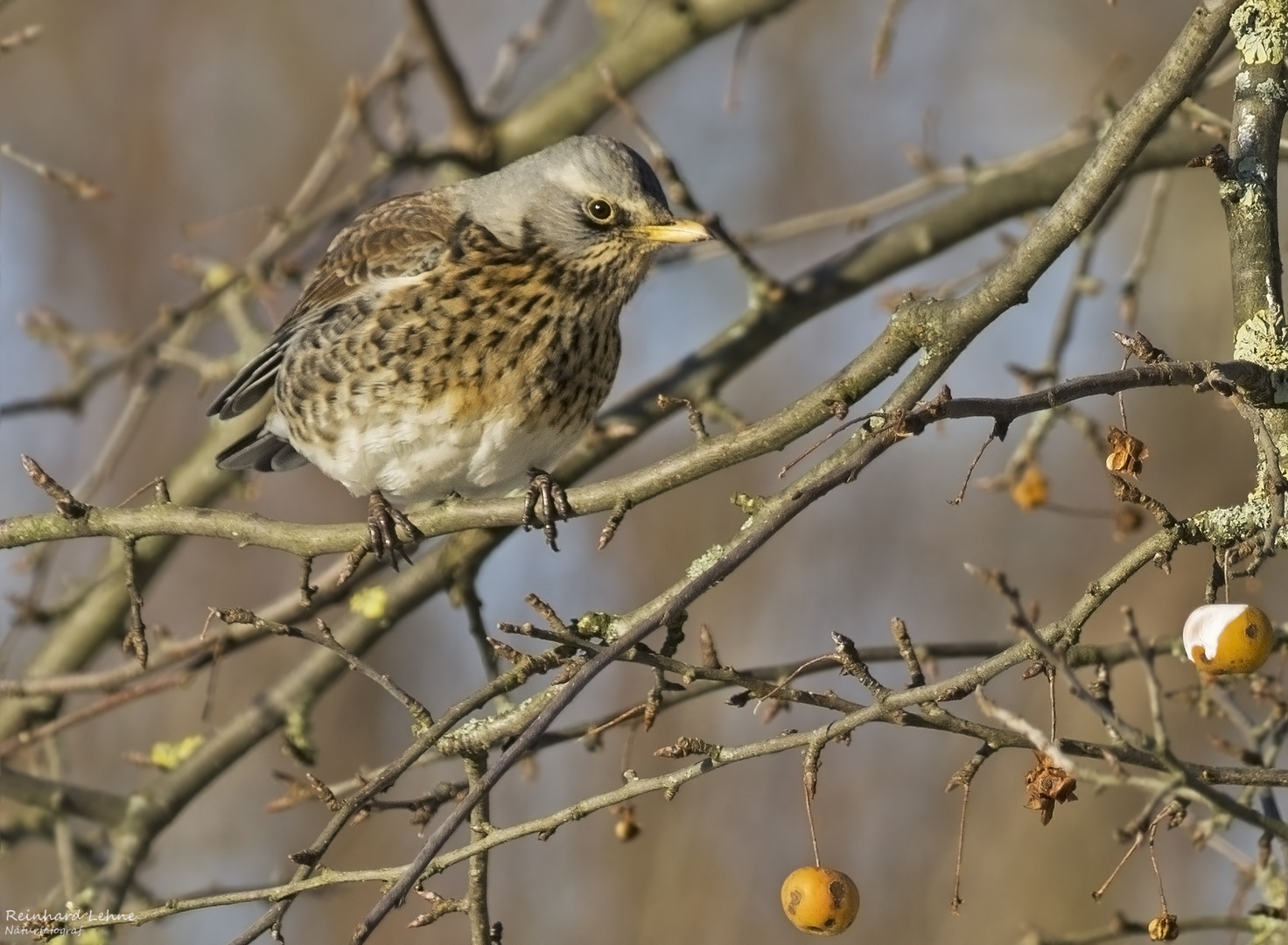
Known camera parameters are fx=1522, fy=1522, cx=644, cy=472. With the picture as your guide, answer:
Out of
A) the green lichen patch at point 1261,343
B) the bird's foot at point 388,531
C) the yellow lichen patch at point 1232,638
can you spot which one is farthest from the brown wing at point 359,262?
the yellow lichen patch at point 1232,638

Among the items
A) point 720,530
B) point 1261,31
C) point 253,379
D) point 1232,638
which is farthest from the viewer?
point 720,530

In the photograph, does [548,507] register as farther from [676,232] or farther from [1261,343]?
[1261,343]

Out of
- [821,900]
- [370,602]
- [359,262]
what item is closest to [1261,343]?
[821,900]

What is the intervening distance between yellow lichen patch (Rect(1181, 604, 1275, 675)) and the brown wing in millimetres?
2480

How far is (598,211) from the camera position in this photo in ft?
13.4

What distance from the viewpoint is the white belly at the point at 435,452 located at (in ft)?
13.3

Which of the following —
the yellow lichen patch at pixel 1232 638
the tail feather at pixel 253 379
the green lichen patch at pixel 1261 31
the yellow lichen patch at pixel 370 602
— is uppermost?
the tail feather at pixel 253 379

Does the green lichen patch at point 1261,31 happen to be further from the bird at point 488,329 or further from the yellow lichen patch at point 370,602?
the yellow lichen patch at point 370,602

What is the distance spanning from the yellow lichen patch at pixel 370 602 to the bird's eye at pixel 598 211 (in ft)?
3.76

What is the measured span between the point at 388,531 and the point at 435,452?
1.80 feet

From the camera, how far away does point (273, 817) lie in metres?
7.66

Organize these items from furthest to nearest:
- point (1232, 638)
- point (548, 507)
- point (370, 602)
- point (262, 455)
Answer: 1. point (262, 455)
2. point (370, 602)
3. point (548, 507)
4. point (1232, 638)

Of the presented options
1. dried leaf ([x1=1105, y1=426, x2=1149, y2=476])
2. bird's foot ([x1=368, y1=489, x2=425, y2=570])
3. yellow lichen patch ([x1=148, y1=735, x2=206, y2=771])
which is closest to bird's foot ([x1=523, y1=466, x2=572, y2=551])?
bird's foot ([x1=368, y1=489, x2=425, y2=570])

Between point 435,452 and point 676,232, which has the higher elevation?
point 676,232
